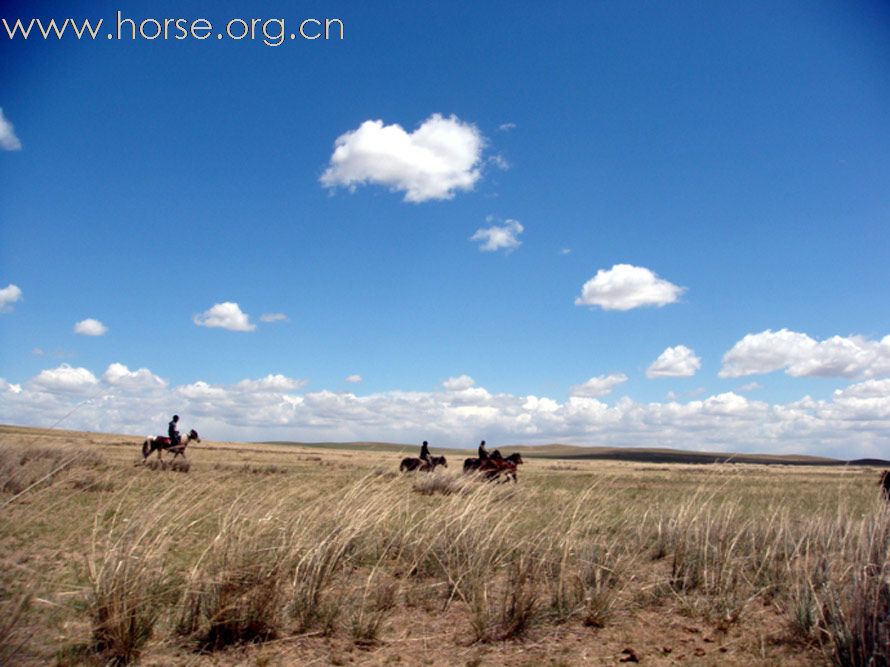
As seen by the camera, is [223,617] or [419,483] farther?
[419,483]

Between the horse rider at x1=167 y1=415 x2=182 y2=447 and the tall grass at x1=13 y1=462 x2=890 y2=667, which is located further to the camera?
the horse rider at x1=167 y1=415 x2=182 y2=447

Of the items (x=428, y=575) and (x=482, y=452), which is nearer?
(x=428, y=575)

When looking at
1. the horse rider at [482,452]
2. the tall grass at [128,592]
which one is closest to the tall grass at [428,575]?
the tall grass at [128,592]

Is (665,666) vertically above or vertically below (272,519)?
below

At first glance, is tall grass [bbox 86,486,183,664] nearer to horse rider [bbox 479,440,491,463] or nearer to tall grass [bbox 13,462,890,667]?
tall grass [bbox 13,462,890,667]

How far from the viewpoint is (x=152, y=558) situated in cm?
500

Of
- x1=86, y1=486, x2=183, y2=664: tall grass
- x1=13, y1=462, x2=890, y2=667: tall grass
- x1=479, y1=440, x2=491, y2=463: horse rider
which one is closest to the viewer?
x1=86, y1=486, x2=183, y2=664: tall grass

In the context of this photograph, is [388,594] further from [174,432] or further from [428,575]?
[174,432]

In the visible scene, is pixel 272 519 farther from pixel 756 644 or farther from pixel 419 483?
pixel 419 483

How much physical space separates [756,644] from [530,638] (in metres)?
1.87

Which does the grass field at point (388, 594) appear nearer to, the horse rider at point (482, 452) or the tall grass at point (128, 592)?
the tall grass at point (128, 592)

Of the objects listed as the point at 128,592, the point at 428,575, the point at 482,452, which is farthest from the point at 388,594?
the point at 482,452

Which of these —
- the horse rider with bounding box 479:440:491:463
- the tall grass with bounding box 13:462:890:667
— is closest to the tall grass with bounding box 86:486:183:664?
the tall grass with bounding box 13:462:890:667

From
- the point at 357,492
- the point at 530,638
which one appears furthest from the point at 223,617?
the point at 530,638
